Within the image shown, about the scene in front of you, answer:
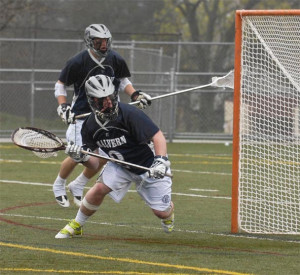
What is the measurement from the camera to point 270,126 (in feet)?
30.2

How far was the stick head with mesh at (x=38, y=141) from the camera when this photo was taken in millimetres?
7715

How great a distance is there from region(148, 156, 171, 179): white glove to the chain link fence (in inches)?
479

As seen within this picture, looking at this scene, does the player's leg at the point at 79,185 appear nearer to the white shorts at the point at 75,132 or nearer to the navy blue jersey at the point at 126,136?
the white shorts at the point at 75,132

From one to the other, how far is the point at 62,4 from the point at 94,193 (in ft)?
68.7

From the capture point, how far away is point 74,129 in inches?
377

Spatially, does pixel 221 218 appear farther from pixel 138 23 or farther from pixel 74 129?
pixel 138 23

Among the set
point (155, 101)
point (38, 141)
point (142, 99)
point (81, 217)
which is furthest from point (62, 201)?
point (155, 101)

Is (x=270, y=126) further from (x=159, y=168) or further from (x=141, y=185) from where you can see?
(x=159, y=168)

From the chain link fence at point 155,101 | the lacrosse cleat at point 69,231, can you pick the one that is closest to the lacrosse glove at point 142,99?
the lacrosse cleat at point 69,231

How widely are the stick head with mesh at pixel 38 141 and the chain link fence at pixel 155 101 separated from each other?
1138cm

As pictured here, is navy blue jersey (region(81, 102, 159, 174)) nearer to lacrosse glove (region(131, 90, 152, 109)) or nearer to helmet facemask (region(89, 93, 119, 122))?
helmet facemask (region(89, 93, 119, 122))

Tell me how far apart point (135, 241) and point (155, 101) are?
12.5m

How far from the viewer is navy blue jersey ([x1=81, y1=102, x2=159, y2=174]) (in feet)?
24.1

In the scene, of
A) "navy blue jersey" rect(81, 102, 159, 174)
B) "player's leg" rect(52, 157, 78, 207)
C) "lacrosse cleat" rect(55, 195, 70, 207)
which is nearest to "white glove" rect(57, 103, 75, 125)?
"player's leg" rect(52, 157, 78, 207)
